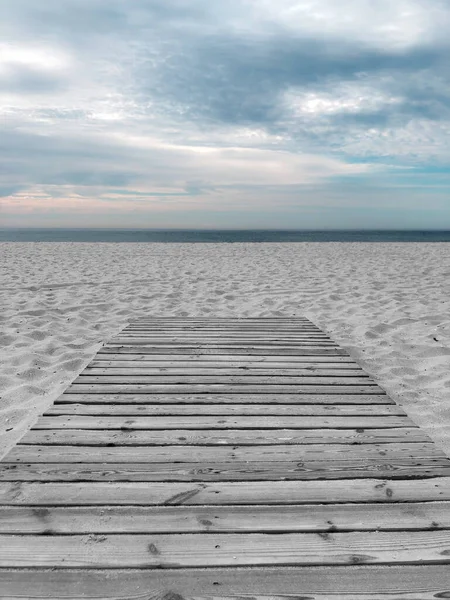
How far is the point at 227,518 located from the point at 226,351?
2246 millimetres

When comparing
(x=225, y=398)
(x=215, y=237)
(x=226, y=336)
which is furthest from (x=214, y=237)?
(x=225, y=398)

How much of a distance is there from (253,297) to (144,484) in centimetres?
562

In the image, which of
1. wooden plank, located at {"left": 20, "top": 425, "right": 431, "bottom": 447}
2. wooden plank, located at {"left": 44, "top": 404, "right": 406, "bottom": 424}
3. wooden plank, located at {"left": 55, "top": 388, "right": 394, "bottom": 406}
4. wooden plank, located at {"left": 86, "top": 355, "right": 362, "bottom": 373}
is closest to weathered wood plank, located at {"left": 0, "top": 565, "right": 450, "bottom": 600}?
wooden plank, located at {"left": 20, "top": 425, "right": 431, "bottom": 447}

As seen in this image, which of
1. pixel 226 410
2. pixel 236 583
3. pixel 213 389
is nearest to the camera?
pixel 236 583

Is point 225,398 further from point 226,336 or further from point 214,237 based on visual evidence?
point 214,237

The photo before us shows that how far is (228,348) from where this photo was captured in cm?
398

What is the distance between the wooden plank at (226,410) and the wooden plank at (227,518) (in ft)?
2.83

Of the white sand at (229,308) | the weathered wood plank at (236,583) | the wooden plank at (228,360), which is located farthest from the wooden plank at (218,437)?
the wooden plank at (228,360)

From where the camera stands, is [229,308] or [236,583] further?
[229,308]

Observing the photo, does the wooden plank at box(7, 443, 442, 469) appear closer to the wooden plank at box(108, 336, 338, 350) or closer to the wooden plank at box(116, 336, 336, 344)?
the wooden plank at box(108, 336, 338, 350)

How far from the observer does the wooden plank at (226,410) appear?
8.48 ft

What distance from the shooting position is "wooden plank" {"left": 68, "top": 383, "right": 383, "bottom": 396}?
2918mm

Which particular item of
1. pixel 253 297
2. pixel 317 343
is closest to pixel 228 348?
Answer: pixel 317 343

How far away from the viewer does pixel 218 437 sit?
2301mm
